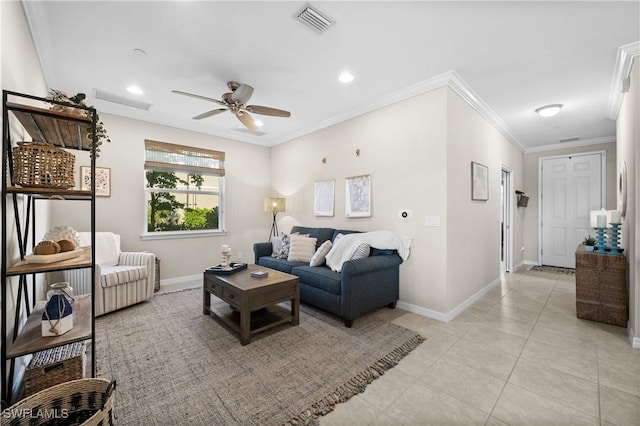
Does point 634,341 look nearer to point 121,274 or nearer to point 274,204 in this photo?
point 274,204

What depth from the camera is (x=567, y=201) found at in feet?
18.3

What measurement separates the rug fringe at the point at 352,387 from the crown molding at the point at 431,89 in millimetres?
2746

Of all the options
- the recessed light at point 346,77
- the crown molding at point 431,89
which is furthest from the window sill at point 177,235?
the recessed light at point 346,77

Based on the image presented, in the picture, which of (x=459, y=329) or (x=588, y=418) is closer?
(x=588, y=418)

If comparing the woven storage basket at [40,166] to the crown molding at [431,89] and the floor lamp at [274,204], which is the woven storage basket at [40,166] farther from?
the floor lamp at [274,204]

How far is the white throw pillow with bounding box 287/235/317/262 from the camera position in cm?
382

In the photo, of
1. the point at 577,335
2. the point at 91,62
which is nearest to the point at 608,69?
the point at 577,335

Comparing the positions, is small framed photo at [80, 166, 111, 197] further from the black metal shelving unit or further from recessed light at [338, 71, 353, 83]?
recessed light at [338, 71, 353, 83]

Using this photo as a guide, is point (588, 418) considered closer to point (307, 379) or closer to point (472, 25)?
point (307, 379)

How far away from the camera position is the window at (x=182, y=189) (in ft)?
14.1

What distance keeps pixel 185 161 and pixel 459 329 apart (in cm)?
467

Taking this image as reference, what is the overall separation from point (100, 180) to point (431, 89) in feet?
14.9

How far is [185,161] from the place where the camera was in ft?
15.0

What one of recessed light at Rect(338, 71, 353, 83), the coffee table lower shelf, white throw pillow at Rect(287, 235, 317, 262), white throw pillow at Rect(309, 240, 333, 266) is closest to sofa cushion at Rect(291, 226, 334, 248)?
white throw pillow at Rect(287, 235, 317, 262)
